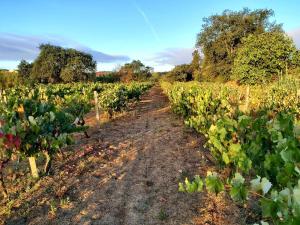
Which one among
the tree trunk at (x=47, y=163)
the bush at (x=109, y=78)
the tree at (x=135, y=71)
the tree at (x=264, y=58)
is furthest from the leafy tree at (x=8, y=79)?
the tree trunk at (x=47, y=163)

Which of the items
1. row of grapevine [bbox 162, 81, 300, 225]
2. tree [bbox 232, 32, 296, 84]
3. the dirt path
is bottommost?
the dirt path

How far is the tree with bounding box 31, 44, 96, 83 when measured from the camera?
62.2 m

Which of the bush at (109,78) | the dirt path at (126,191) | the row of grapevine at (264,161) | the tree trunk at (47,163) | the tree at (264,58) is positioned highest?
the tree at (264,58)

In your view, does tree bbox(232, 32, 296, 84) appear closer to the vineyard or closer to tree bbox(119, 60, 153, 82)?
the vineyard

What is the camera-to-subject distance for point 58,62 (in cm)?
6488

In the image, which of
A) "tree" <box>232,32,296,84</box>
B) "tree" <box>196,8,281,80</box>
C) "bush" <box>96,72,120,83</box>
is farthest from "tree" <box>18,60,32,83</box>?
"tree" <box>232,32,296,84</box>

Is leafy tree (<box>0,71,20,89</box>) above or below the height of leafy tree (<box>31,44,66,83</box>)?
below

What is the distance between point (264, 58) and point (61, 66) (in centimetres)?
4600

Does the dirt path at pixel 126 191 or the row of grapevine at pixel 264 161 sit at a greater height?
the row of grapevine at pixel 264 161

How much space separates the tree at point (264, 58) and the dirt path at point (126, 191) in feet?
61.6

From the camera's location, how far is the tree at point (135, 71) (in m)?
77.1

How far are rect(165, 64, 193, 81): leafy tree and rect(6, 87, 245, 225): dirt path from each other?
1650 inches

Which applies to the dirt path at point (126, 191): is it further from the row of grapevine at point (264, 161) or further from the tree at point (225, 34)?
the tree at point (225, 34)

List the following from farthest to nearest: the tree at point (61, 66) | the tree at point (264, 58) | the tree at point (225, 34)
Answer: the tree at point (61, 66), the tree at point (225, 34), the tree at point (264, 58)
